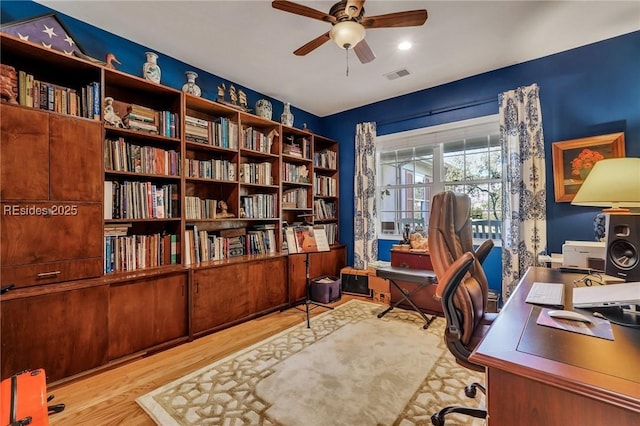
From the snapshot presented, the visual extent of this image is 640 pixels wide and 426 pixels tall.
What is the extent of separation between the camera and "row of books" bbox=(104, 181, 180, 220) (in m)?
2.30

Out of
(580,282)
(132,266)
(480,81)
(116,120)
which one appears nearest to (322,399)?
(580,282)

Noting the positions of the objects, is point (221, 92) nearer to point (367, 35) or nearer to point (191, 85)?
point (191, 85)

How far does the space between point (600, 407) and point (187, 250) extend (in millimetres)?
2848

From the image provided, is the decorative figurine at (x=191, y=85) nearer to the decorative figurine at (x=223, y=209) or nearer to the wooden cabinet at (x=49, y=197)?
the wooden cabinet at (x=49, y=197)

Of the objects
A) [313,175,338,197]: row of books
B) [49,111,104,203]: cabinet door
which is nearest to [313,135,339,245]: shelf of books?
[313,175,338,197]: row of books

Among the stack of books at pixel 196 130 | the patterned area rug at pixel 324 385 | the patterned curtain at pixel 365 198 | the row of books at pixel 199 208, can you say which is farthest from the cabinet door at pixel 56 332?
the patterned curtain at pixel 365 198

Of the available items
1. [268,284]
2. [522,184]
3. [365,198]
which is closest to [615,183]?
[522,184]

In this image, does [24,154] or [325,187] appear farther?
[325,187]

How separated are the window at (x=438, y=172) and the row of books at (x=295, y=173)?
1189 millimetres

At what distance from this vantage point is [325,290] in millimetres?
3598

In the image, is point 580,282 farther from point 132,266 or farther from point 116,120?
point 116,120

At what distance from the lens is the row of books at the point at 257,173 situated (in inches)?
131

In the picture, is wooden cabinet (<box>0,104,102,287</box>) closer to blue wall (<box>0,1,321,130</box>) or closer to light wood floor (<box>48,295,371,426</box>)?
light wood floor (<box>48,295,371,426</box>)

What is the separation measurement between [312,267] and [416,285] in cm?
136
